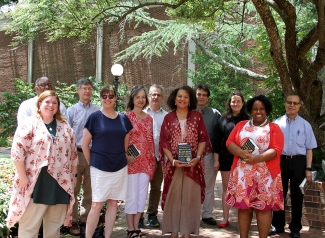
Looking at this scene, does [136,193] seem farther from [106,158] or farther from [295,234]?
[295,234]

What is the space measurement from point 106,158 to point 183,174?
1.01 metres

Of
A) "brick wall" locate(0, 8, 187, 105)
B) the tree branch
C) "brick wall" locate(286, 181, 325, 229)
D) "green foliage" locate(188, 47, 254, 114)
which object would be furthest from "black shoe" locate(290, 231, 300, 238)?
"brick wall" locate(0, 8, 187, 105)

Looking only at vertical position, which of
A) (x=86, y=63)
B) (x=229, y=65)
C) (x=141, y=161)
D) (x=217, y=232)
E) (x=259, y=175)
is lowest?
(x=217, y=232)

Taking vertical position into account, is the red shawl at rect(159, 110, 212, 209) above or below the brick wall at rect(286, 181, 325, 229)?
above

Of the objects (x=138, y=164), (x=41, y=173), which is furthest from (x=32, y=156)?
(x=138, y=164)

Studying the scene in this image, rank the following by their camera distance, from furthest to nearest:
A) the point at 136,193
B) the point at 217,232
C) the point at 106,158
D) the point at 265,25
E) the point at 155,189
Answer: the point at 265,25 → the point at 155,189 → the point at 217,232 → the point at 136,193 → the point at 106,158

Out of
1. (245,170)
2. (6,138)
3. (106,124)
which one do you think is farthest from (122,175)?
(6,138)

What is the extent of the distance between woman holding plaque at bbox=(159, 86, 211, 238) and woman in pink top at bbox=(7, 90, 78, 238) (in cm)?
129

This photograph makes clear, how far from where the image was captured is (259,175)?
15.8 feet

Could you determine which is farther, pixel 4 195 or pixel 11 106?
pixel 11 106

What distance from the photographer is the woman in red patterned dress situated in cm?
521

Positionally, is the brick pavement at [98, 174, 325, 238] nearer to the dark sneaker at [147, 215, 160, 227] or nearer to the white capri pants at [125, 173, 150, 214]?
the dark sneaker at [147, 215, 160, 227]

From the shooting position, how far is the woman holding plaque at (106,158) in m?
4.69

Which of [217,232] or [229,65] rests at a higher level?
[229,65]
